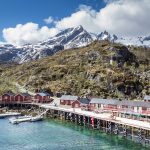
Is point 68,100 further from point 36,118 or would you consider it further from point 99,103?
point 36,118

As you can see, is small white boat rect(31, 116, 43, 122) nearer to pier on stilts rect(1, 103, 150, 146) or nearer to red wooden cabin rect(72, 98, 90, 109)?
pier on stilts rect(1, 103, 150, 146)

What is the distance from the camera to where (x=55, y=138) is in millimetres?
78625

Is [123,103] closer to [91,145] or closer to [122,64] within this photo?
[91,145]

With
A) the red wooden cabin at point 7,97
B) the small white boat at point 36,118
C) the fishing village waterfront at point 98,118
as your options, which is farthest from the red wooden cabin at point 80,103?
the red wooden cabin at point 7,97

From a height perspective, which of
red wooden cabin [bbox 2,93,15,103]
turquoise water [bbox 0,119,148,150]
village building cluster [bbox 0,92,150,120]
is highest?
red wooden cabin [bbox 2,93,15,103]

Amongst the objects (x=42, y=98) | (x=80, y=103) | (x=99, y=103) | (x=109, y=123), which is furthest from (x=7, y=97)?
(x=109, y=123)

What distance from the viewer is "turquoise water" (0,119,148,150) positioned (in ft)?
229

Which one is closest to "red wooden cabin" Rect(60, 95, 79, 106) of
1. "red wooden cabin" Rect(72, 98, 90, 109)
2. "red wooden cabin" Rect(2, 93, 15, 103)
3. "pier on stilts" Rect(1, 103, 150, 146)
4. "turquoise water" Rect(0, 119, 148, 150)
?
"red wooden cabin" Rect(72, 98, 90, 109)

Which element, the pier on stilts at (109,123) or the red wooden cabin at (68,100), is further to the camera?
the red wooden cabin at (68,100)

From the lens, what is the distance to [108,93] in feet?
484

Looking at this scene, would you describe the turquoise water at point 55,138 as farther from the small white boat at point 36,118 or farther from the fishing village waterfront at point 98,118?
the small white boat at point 36,118

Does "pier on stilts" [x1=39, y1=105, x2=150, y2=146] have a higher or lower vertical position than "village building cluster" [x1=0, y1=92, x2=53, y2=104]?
lower

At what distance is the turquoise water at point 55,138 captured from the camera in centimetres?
6981

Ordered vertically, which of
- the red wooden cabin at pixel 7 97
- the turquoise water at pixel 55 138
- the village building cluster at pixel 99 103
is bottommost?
the turquoise water at pixel 55 138
